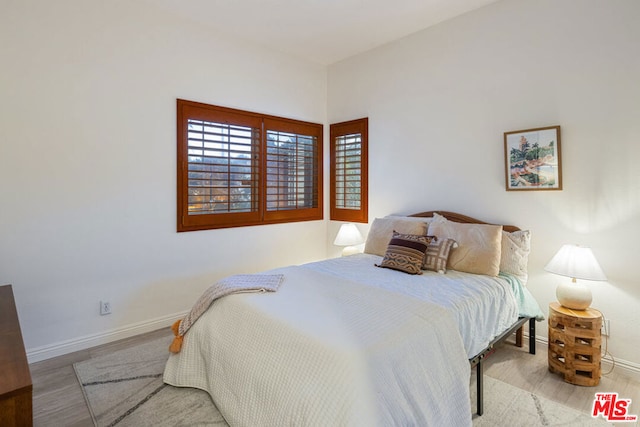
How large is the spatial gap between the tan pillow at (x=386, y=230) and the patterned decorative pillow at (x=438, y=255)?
33 cm

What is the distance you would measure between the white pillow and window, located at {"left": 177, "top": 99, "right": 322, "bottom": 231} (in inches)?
91.7

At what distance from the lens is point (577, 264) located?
2.24m

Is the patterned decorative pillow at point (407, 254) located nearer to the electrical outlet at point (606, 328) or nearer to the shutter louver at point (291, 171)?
the electrical outlet at point (606, 328)

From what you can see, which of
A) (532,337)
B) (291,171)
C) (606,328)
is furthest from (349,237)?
(606,328)

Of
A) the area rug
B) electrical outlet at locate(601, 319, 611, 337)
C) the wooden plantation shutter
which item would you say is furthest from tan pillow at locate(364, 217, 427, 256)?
electrical outlet at locate(601, 319, 611, 337)

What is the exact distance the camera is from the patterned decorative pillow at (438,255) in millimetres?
2613

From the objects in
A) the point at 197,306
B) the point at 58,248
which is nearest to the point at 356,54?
the point at 197,306

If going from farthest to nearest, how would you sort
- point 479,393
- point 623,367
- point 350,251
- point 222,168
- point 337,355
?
point 350,251 < point 222,168 < point 623,367 < point 479,393 < point 337,355

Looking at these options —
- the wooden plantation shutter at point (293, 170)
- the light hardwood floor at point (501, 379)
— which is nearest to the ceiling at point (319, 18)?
the wooden plantation shutter at point (293, 170)

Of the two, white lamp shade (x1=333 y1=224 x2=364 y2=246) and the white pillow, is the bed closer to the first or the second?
the white pillow

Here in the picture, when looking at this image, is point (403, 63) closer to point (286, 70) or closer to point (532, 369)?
point (286, 70)

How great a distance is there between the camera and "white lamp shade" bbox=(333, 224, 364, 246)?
3.72 m

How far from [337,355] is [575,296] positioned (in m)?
1.93

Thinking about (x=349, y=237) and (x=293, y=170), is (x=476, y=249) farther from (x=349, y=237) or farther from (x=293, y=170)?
(x=293, y=170)
